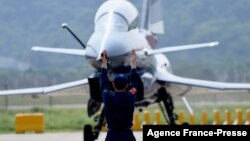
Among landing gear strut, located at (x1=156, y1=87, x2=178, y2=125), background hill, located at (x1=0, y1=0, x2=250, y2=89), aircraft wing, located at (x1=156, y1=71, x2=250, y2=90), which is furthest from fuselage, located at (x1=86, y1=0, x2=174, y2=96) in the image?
background hill, located at (x1=0, y1=0, x2=250, y2=89)

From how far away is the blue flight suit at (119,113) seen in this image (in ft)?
39.2

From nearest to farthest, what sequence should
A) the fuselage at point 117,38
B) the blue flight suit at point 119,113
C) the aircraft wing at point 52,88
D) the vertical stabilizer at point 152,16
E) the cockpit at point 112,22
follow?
the blue flight suit at point 119,113 → the fuselage at point 117,38 → the cockpit at point 112,22 → the aircraft wing at point 52,88 → the vertical stabilizer at point 152,16

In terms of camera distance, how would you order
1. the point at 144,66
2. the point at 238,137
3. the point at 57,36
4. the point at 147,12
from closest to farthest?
the point at 238,137, the point at 144,66, the point at 147,12, the point at 57,36

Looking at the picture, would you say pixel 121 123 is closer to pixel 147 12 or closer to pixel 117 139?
pixel 117 139

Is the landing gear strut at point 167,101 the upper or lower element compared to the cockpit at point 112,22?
lower

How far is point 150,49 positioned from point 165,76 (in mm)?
987

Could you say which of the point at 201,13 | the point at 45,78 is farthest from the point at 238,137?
the point at 201,13

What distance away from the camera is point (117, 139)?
11875 mm

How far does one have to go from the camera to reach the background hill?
164 feet

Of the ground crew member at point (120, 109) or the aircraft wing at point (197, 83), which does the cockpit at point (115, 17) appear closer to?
the aircraft wing at point (197, 83)

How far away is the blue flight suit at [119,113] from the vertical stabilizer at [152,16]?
12558 millimetres

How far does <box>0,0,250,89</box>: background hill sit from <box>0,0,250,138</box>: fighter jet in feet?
70.7

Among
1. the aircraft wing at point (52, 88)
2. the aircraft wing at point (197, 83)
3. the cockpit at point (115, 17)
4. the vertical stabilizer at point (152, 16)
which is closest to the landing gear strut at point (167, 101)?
the aircraft wing at point (197, 83)

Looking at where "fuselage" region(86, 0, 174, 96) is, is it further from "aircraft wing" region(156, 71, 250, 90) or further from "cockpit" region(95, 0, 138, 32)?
"aircraft wing" region(156, 71, 250, 90)
